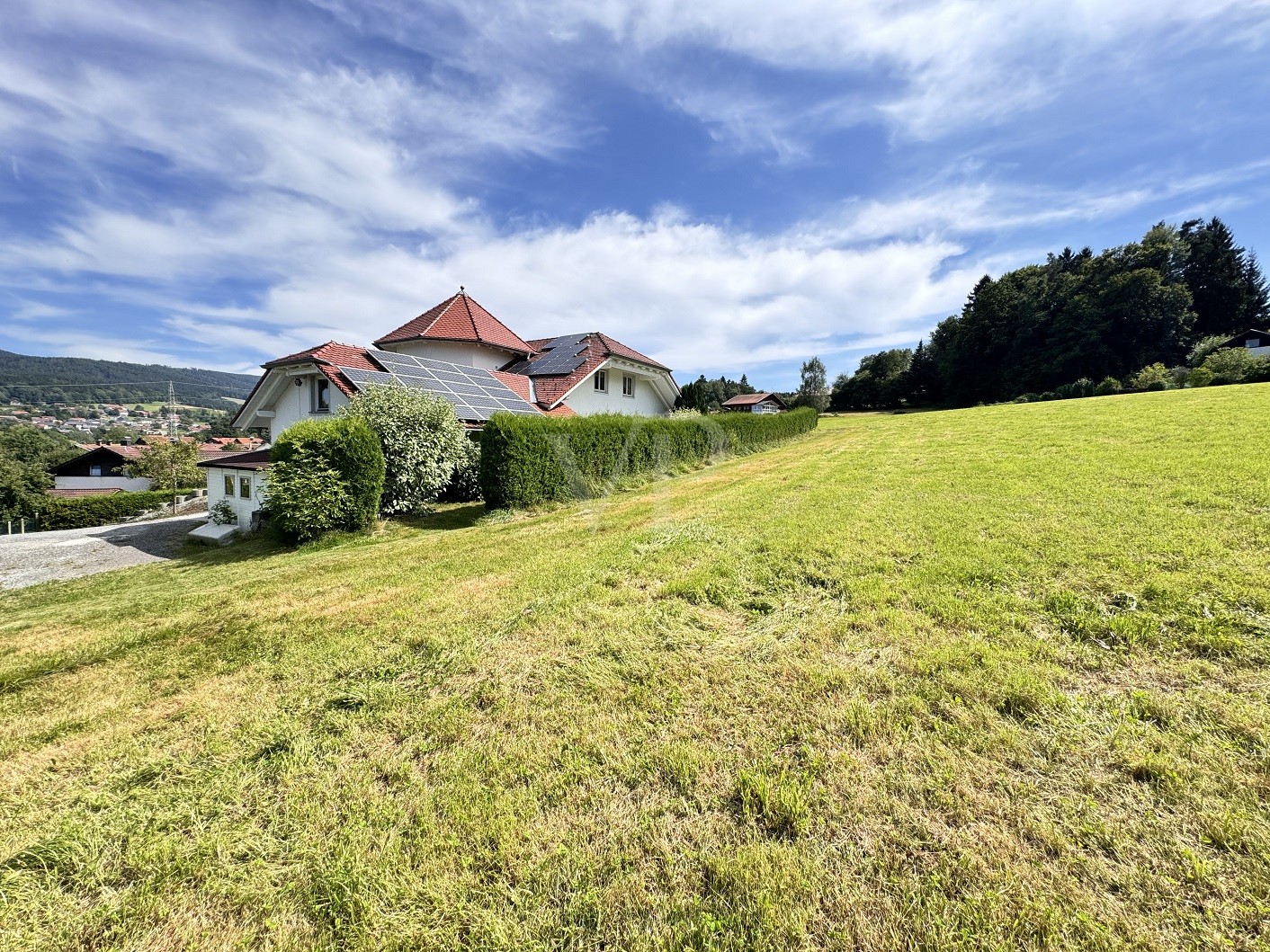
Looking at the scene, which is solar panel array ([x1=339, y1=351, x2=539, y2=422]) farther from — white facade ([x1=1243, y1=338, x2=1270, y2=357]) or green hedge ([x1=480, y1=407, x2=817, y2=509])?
white facade ([x1=1243, y1=338, x2=1270, y2=357])

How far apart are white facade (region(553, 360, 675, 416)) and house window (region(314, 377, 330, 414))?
8.83m

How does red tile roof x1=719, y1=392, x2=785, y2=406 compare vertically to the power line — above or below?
below

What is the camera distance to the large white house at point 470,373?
50.5 feet

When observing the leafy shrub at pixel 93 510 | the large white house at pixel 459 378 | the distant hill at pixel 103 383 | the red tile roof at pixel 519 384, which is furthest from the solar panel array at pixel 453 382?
the distant hill at pixel 103 383

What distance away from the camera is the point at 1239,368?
27594 millimetres

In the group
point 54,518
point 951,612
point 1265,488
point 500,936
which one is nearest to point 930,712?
point 951,612

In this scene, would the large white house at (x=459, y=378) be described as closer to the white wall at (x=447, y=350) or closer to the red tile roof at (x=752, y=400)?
the white wall at (x=447, y=350)

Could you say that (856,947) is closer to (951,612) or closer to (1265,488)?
(951,612)

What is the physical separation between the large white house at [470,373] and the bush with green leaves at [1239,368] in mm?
33024

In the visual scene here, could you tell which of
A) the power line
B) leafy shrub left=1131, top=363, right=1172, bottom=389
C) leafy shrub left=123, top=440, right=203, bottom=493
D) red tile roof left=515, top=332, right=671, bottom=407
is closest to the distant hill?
the power line

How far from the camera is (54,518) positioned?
2473 centimetres

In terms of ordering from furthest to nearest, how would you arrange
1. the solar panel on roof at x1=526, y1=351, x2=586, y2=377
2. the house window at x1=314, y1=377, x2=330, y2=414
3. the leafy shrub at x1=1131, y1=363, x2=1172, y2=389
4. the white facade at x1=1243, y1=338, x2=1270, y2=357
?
the white facade at x1=1243, y1=338, x2=1270, y2=357 < the leafy shrub at x1=1131, y1=363, x2=1172, y2=389 < the solar panel on roof at x1=526, y1=351, x2=586, y2=377 < the house window at x1=314, y1=377, x2=330, y2=414

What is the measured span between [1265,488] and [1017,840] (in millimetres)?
7047

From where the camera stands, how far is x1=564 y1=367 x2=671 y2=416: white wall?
2123 cm
